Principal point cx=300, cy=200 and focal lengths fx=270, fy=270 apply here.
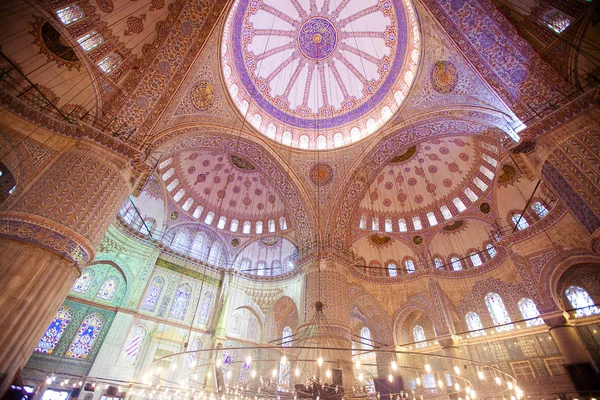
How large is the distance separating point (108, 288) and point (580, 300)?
19.2 m

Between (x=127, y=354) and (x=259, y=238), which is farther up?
(x=259, y=238)

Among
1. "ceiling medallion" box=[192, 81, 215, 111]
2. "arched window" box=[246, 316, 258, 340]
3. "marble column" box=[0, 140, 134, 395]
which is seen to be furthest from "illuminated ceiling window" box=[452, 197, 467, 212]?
"marble column" box=[0, 140, 134, 395]

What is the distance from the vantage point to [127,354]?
36.6 ft

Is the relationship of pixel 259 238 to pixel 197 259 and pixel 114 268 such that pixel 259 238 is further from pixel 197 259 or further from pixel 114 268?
pixel 114 268

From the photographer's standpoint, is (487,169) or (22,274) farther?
(487,169)

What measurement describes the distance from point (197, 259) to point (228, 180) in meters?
4.73

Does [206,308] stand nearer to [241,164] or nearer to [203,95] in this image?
[241,164]

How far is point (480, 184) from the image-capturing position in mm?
13922

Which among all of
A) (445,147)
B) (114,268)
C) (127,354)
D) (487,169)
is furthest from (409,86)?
(127,354)

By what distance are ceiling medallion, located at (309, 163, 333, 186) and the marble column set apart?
8.10 m

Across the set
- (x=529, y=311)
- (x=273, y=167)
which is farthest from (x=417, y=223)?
(x=273, y=167)

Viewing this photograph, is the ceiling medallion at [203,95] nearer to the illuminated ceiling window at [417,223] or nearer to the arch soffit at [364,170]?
the arch soffit at [364,170]

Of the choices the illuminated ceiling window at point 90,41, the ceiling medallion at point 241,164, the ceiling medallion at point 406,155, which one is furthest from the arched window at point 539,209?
the illuminated ceiling window at point 90,41

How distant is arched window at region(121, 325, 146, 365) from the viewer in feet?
36.3
